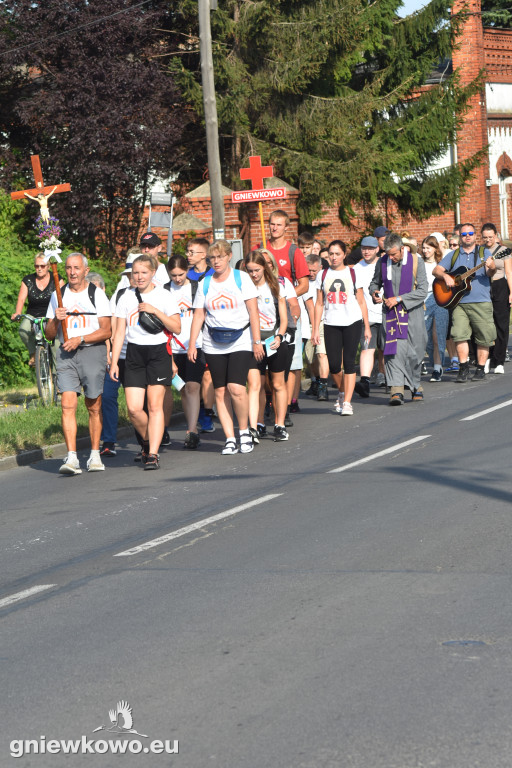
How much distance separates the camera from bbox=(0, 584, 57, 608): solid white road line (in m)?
6.69

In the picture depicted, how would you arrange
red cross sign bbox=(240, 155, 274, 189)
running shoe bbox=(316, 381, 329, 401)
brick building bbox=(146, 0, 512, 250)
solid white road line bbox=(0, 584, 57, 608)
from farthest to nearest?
brick building bbox=(146, 0, 512, 250), red cross sign bbox=(240, 155, 274, 189), running shoe bbox=(316, 381, 329, 401), solid white road line bbox=(0, 584, 57, 608)

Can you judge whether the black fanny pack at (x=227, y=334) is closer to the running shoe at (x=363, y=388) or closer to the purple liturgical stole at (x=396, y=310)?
the purple liturgical stole at (x=396, y=310)

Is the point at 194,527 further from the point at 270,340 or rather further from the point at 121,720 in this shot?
the point at 270,340

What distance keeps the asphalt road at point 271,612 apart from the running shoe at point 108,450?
61.9 inches

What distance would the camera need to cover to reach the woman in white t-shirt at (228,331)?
11383mm

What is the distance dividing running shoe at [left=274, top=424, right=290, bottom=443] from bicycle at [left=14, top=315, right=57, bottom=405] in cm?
466

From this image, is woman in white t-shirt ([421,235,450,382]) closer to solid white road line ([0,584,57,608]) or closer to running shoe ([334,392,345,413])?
running shoe ([334,392,345,413])

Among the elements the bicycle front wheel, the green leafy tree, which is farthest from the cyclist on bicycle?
the green leafy tree

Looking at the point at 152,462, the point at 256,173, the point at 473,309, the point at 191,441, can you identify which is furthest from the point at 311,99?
the point at 152,462

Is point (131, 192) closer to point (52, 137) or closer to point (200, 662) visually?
point (52, 137)

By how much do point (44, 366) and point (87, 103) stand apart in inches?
372

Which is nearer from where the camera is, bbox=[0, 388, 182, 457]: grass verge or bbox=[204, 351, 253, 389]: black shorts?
bbox=[204, 351, 253, 389]: black shorts

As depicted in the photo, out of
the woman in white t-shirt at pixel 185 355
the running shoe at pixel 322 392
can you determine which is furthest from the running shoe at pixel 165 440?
the running shoe at pixel 322 392

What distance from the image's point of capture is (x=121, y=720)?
4.68m
